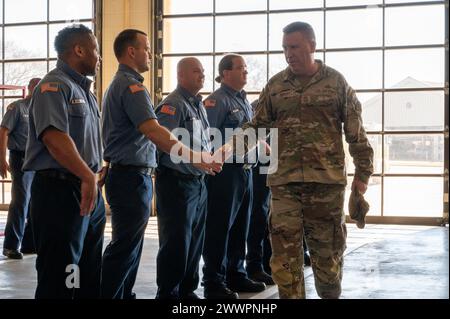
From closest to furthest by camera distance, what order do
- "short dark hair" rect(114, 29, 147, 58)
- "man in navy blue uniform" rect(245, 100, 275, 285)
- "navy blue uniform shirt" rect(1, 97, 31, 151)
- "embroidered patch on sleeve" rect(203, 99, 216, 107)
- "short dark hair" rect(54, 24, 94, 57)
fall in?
"short dark hair" rect(54, 24, 94, 57)
"short dark hair" rect(114, 29, 147, 58)
"embroidered patch on sleeve" rect(203, 99, 216, 107)
"man in navy blue uniform" rect(245, 100, 275, 285)
"navy blue uniform shirt" rect(1, 97, 31, 151)

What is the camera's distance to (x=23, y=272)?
5.41 metres

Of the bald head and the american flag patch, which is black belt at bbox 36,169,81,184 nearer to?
the american flag patch

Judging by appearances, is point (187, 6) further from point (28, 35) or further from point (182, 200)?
point (182, 200)

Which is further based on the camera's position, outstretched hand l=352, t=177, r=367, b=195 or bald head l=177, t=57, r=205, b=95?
bald head l=177, t=57, r=205, b=95

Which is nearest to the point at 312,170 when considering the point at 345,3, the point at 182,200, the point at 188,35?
the point at 182,200

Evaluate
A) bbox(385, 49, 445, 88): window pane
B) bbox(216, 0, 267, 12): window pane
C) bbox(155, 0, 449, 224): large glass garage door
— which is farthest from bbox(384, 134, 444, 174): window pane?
bbox(216, 0, 267, 12): window pane

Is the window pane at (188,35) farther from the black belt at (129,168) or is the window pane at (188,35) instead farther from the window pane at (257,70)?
the black belt at (129,168)

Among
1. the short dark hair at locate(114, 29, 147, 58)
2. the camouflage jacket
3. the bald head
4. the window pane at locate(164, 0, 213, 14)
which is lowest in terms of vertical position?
the camouflage jacket

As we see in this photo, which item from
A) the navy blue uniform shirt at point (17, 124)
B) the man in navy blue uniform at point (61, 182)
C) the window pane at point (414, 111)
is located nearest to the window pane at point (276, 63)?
A: the window pane at point (414, 111)

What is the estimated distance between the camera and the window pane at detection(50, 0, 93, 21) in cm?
1020

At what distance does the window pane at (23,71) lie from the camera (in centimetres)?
1064

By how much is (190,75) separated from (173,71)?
6.02m

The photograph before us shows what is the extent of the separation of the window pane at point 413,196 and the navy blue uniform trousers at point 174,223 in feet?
19.2
